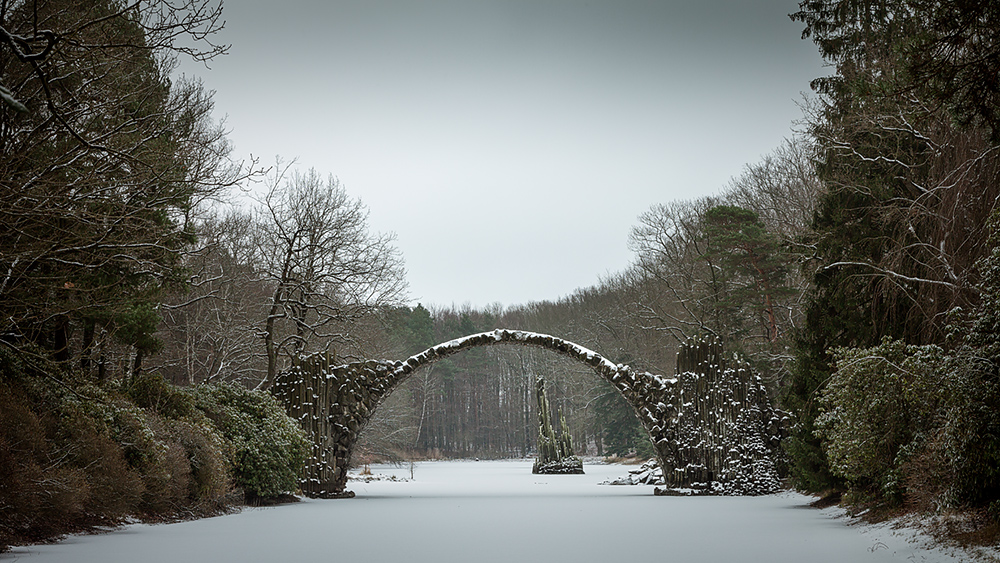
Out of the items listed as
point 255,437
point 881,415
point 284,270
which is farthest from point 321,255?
point 881,415

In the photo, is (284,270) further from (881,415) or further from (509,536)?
(881,415)

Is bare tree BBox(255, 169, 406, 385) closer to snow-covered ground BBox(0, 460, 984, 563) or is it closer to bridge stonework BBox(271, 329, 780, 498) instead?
bridge stonework BBox(271, 329, 780, 498)

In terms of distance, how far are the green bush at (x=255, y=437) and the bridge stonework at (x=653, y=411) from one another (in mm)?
1393

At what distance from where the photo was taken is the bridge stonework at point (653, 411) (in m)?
14.1

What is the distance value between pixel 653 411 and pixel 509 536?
697 cm

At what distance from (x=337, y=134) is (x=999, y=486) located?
21647 millimetres

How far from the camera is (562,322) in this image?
3934 cm

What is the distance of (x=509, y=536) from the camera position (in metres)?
7.80

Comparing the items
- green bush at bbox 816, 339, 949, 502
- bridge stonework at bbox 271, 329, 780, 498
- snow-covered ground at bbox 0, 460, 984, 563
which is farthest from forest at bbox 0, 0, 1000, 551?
bridge stonework at bbox 271, 329, 780, 498

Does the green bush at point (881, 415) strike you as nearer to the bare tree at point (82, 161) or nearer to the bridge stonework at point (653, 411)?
the bridge stonework at point (653, 411)

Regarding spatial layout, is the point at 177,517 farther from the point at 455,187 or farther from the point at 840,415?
the point at 455,187

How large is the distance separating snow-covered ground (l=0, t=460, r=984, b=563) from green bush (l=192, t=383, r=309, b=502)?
1.92ft

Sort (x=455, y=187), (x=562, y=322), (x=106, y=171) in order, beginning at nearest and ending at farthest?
(x=106, y=171)
(x=562, y=322)
(x=455, y=187)

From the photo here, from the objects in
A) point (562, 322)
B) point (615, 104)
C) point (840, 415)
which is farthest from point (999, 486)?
point (562, 322)
